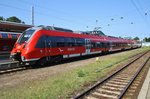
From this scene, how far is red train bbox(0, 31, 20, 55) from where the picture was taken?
23.7 meters

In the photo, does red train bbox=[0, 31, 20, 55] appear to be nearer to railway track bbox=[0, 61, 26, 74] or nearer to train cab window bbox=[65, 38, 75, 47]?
railway track bbox=[0, 61, 26, 74]

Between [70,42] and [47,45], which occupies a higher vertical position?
[70,42]

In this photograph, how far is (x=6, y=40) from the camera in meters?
25.1

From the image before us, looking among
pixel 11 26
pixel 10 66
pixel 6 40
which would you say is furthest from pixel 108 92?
pixel 11 26

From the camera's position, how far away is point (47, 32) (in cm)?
2033

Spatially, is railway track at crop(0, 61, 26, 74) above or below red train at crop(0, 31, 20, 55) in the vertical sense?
below

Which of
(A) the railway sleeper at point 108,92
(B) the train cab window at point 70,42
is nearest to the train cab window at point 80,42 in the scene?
(B) the train cab window at point 70,42

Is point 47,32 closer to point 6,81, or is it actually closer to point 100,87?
point 6,81

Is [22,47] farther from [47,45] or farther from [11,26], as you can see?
[11,26]

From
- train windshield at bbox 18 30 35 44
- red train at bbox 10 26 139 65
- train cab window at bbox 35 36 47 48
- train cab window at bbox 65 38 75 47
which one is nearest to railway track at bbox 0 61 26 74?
red train at bbox 10 26 139 65

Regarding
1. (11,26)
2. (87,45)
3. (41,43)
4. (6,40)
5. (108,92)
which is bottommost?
(108,92)

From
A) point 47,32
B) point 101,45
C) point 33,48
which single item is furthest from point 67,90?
point 101,45

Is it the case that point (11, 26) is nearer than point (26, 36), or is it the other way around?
point (26, 36)

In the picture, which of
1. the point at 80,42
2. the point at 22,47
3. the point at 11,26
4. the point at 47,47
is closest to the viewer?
the point at 22,47
